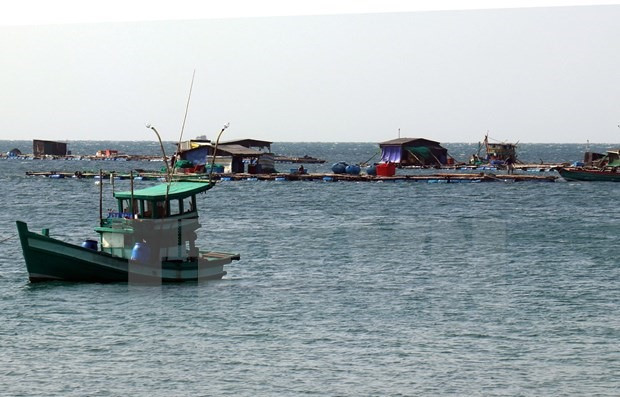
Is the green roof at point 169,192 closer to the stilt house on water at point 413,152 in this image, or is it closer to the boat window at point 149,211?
the boat window at point 149,211

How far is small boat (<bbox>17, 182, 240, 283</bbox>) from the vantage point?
1863 inches

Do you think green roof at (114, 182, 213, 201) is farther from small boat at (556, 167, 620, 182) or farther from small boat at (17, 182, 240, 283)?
small boat at (556, 167, 620, 182)

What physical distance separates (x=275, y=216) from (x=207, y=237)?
18.1 metres

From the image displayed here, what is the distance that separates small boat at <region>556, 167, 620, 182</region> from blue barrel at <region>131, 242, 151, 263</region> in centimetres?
10479

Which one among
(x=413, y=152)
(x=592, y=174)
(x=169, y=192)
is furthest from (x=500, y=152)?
(x=169, y=192)

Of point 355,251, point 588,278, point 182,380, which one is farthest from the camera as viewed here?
point 355,251

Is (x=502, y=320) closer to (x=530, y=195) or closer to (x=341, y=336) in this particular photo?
(x=341, y=336)

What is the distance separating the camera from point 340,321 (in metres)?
41.1

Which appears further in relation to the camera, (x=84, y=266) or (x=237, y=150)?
(x=237, y=150)

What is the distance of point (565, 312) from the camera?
1713 inches

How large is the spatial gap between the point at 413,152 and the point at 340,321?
132238 mm

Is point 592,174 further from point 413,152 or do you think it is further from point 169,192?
point 169,192

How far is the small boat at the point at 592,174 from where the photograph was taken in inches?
5551

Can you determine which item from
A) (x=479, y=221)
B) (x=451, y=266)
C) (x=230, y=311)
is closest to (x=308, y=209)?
(x=479, y=221)
